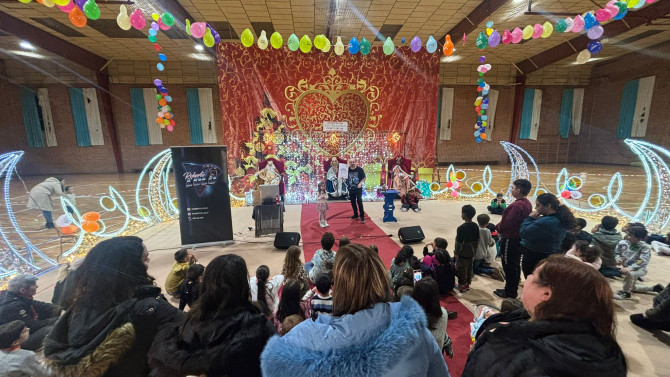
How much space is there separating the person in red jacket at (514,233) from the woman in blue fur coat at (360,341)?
9.35 ft

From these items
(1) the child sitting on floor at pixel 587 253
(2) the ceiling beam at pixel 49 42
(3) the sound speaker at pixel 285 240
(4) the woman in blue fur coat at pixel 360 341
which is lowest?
(3) the sound speaker at pixel 285 240

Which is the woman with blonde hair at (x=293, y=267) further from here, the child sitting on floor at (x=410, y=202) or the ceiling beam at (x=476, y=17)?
the ceiling beam at (x=476, y=17)

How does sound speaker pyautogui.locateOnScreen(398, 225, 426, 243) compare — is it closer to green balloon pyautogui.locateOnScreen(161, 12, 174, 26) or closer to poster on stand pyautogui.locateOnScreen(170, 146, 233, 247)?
poster on stand pyautogui.locateOnScreen(170, 146, 233, 247)

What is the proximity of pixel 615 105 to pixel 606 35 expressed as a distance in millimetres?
8733

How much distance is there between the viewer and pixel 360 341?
3.62 ft

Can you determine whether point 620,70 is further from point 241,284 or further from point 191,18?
point 241,284

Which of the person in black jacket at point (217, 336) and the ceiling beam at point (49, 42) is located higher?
the ceiling beam at point (49, 42)

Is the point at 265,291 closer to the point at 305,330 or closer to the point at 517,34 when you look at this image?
the point at 305,330

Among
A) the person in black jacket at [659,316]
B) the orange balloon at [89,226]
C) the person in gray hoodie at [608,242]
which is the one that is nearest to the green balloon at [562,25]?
the person in gray hoodie at [608,242]

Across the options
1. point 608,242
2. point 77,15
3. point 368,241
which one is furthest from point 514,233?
point 77,15

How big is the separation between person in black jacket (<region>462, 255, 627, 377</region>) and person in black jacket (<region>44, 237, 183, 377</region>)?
1527 mm

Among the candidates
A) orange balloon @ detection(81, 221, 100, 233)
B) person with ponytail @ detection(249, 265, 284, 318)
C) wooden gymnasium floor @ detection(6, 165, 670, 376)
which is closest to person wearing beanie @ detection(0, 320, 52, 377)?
person with ponytail @ detection(249, 265, 284, 318)

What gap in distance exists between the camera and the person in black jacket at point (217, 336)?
132 centimetres

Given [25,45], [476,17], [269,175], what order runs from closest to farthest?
1. [269,175]
2. [476,17]
3. [25,45]
